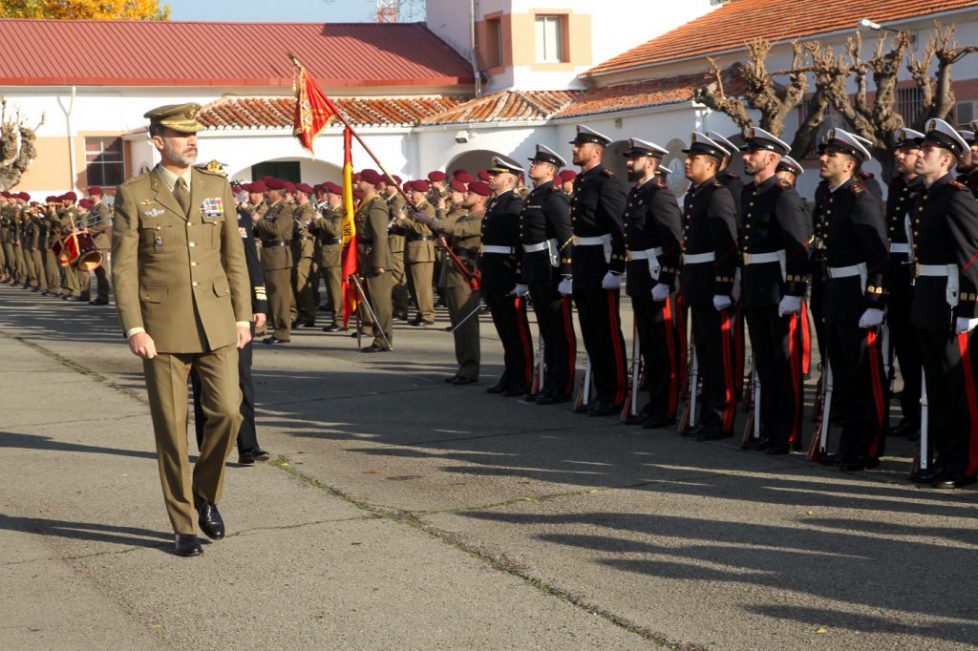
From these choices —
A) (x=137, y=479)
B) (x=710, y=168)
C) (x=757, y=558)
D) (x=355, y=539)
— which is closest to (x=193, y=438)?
(x=137, y=479)

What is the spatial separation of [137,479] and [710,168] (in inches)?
166

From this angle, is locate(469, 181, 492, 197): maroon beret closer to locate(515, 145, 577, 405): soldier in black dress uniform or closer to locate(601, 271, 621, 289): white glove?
locate(515, 145, 577, 405): soldier in black dress uniform

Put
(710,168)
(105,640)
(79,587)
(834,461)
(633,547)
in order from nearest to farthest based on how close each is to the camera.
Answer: (105,640), (79,587), (633,547), (834,461), (710,168)

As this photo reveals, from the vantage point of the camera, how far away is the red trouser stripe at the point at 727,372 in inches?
356

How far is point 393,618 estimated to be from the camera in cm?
548

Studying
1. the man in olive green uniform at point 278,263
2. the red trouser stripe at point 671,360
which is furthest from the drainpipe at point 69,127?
the red trouser stripe at point 671,360

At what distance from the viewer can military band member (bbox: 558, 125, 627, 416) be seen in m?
10.1

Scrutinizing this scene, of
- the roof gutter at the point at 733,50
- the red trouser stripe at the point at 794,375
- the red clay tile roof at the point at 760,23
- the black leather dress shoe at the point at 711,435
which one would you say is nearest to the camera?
the red trouser stripe at the point at 794,375

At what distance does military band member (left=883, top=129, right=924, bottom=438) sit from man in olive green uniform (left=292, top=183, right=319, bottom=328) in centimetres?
1001

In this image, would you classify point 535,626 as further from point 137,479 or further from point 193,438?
point 193,438

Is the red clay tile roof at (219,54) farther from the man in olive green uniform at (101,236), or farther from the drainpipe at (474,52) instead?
the man in olive green uniform at (101,236)

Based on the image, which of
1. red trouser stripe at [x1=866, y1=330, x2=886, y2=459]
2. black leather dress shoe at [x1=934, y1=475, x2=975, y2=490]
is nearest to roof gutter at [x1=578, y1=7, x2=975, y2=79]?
red trouser stripe at [x1=866, y1=330, x2=886, y2=459]

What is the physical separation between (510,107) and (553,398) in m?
24.7

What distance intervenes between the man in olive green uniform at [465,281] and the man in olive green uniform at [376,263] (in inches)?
59.2
